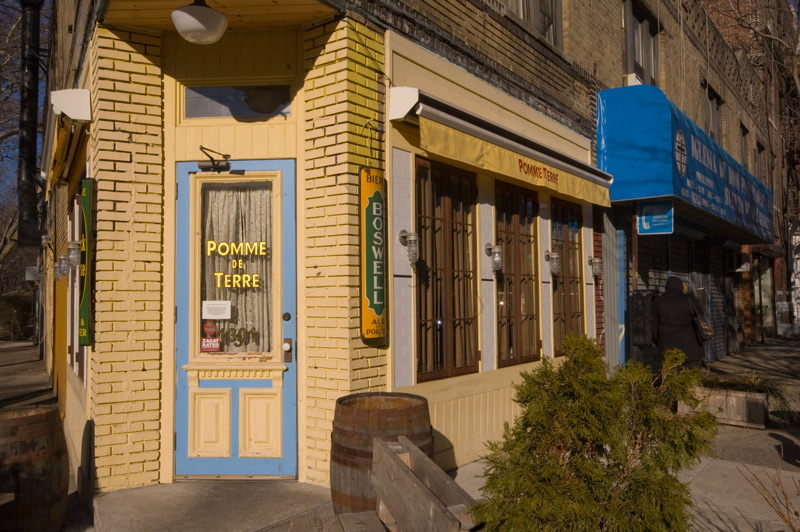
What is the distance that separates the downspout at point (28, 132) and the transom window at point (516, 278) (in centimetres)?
752

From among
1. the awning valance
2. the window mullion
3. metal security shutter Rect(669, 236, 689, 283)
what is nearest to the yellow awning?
the awning valance

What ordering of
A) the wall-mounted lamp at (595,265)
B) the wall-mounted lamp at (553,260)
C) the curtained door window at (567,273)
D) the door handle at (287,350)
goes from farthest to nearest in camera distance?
the wall-mounted lamp at (595,265)
the curtained door window at (567,273)
the wall-mounted lamp at (553,260)
the door handle at (287,350)

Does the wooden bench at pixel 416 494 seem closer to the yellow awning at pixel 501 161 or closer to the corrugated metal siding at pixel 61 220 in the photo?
the yellow awning at pixel 501 161

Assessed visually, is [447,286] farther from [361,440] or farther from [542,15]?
[542,15]

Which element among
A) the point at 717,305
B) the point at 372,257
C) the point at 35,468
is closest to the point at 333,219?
the point at 372,257

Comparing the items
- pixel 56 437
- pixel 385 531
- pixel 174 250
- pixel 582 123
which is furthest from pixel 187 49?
pixel 582 123

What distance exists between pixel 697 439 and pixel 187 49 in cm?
512

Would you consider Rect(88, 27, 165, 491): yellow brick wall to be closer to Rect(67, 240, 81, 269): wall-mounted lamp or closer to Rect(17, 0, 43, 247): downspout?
Rect(67, 240, 81, 269): wall-mounted lamp

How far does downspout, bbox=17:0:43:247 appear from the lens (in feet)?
35.5

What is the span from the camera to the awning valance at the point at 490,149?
241 inches

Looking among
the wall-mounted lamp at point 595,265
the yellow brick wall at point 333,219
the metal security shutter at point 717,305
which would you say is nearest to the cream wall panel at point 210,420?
the yellow brick wall at point 333,219

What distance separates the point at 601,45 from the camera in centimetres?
1090

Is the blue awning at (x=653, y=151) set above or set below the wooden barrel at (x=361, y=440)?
above

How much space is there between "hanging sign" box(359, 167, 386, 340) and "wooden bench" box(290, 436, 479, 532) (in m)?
1.95
